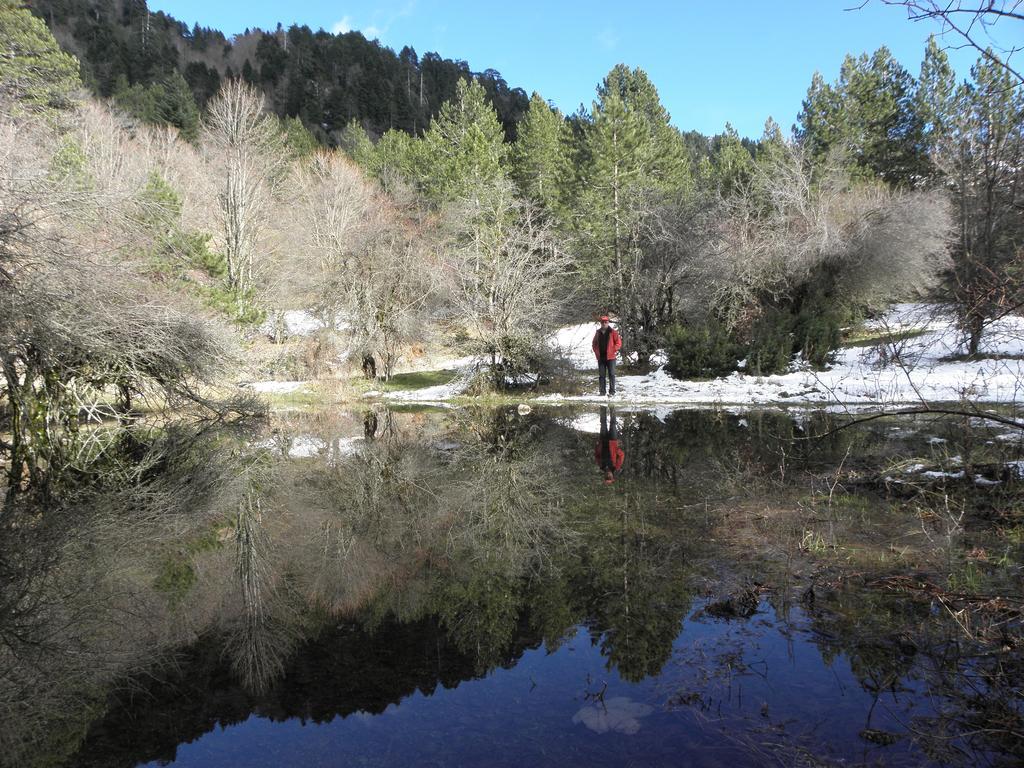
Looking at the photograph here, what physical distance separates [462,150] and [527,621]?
41017mm

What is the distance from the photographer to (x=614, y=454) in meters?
11.4

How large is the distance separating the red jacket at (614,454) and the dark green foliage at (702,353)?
9.75m

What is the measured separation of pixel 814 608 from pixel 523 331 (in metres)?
15.8

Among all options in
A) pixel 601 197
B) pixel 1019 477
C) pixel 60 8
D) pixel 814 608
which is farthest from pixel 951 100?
pixel 60 8

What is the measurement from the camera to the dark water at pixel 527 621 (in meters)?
3.55

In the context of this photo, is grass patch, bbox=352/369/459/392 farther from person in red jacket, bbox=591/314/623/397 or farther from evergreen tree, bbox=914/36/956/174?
evergreen tree, bbox=914/36/956/174

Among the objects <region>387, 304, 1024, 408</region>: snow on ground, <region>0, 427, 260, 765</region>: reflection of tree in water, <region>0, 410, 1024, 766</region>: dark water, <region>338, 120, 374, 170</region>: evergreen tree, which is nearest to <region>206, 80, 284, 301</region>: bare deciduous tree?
→ <region>338, 120, 374, 170</region>: evergreen tree

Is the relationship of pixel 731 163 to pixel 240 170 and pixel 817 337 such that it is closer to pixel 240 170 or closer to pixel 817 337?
pixel 817 337

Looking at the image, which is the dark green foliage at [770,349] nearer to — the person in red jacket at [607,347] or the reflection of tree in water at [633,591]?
the person in red jacket at [607,347]

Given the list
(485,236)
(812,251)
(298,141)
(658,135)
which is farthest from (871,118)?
(298,141)

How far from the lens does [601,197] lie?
3347cm

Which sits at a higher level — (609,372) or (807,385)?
(609,372)

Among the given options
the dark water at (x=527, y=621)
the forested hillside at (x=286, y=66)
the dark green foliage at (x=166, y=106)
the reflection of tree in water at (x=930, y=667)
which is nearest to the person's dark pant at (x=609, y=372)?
the dark water at (x=527, y=621)

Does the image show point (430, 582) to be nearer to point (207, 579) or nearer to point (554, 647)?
point (554, 647)
